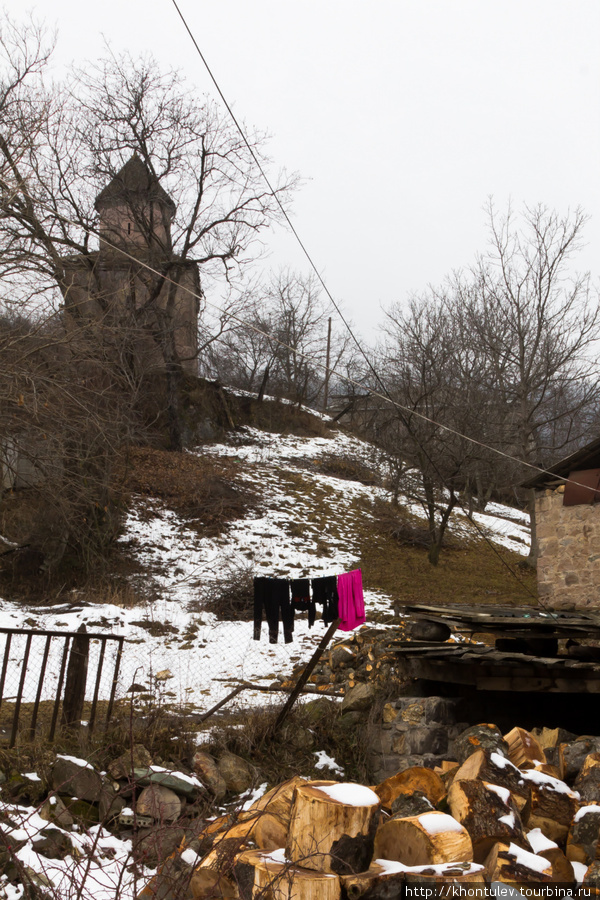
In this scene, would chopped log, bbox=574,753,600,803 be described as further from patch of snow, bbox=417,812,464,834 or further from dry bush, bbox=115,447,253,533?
dry bush, bbox=115,447,253,533

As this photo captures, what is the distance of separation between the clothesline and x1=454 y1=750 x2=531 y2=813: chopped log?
354 cm

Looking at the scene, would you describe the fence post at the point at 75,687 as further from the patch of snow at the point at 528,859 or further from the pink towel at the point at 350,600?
the patch of snow at the point at 528,859

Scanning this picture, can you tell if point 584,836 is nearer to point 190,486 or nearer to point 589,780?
point 589,780

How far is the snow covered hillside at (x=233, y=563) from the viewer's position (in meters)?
11.0

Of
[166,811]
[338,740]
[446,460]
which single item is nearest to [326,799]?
[166,811]

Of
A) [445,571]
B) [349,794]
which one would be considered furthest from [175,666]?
[445,571]

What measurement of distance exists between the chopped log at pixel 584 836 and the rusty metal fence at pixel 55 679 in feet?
12.4

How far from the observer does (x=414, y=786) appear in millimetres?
4961

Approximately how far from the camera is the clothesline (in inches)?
325

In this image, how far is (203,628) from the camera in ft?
42.3

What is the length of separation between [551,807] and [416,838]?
1373 mm

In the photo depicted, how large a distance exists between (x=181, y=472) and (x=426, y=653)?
48.9 feet

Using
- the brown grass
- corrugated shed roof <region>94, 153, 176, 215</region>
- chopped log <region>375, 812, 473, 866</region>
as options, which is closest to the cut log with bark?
chopped log <region>375, 812, 473, 866</region>

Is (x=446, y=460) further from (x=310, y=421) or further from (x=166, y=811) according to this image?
(x=166, y=811)
